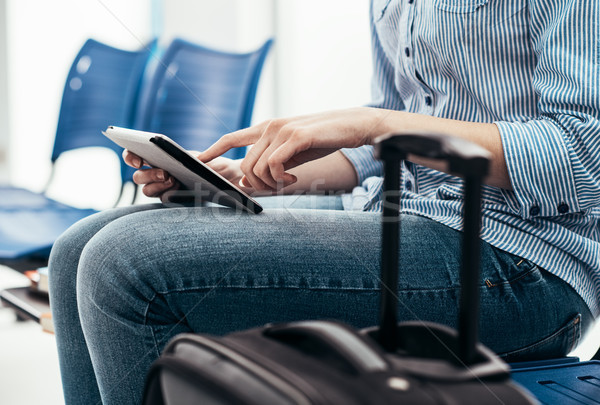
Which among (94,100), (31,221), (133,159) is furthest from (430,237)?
(94,100)

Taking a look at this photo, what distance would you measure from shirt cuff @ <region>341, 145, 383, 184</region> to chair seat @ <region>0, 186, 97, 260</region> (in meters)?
0.70

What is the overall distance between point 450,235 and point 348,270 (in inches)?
5.0

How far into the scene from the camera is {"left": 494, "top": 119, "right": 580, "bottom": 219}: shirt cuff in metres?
0.56

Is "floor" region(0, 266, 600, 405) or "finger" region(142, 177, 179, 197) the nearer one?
"finger" region(142, 177, 179, 197)

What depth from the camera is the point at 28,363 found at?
1.43 meters

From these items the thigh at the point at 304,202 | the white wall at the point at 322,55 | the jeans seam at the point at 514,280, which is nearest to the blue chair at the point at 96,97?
the white wall at the point at 322,55

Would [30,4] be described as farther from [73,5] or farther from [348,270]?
[348,270]

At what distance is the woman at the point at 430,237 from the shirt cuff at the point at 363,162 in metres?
0.26

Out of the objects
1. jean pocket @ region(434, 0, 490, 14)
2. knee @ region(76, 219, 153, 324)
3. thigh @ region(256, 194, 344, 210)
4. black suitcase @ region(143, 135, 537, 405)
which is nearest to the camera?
black suitcase @ region(143, 135, 537, 405)

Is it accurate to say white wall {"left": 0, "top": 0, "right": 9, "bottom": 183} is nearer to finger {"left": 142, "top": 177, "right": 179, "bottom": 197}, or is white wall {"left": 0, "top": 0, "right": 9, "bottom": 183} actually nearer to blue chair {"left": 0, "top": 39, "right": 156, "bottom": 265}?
blue chair {"left": 0, "top": 39, "right": 156, "bottom": 265}

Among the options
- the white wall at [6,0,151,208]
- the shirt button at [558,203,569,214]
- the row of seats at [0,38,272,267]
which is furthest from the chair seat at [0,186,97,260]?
the white wall at [6,0,151,208]

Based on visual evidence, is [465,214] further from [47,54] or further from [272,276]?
[47,54]

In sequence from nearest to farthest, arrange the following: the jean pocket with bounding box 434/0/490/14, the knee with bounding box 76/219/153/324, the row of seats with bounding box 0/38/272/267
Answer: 1. the knee with bounding box 76/219/153/324
2. the jean pocket with bounding box 434/0/490/14
3. the row of seats with bounding box 0/38/272/267

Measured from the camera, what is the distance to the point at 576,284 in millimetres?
608
